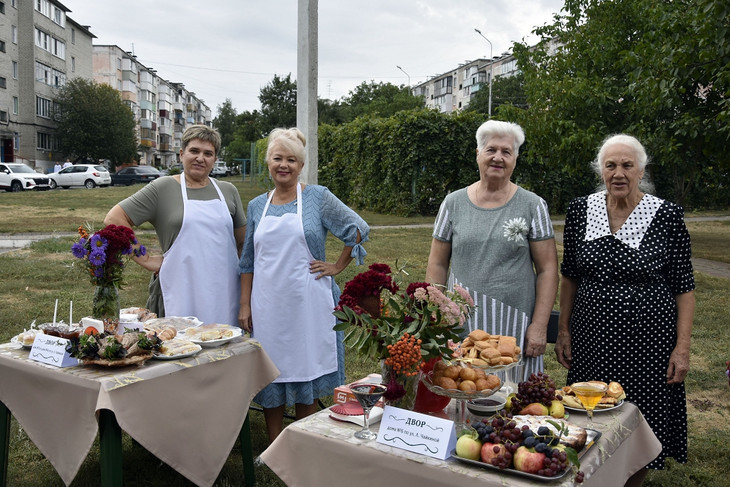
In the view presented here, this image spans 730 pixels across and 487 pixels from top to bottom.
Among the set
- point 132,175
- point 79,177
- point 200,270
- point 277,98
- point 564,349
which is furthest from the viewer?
point 277,98

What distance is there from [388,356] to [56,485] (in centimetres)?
259

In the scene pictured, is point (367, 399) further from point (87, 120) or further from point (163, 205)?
point (87, 120)

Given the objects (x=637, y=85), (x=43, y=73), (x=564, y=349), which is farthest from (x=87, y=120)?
(x=564, y=349)

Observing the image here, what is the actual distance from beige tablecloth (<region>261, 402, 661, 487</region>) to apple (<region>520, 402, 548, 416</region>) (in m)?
0.12

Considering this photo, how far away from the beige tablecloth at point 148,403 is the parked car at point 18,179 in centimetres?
3188

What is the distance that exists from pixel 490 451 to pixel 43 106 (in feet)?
181

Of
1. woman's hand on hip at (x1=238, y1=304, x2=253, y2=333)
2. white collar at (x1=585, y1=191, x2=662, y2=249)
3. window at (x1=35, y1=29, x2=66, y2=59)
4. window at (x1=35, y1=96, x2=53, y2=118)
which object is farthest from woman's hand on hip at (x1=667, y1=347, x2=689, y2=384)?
window at (x1=35, y1=29, x2=66, y2=59)

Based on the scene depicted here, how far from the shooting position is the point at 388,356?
7.22ft

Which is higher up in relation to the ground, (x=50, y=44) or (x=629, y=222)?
(x=50, y=44)

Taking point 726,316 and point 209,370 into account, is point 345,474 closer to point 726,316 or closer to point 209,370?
point 209,370

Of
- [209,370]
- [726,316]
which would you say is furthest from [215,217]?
[726,316]

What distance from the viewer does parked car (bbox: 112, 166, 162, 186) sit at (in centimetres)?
4153

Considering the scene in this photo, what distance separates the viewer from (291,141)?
3.69 metres

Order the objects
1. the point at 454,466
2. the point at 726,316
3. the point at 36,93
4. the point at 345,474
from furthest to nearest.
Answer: the point at 36,93
the point at 726,316
the point at 345,474
the point at 454,466
